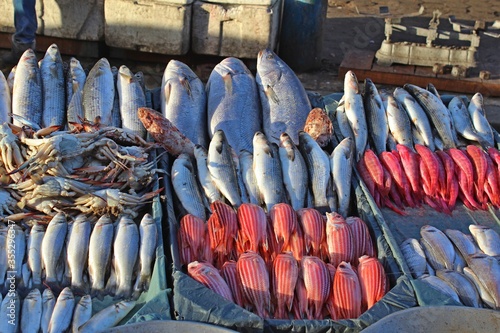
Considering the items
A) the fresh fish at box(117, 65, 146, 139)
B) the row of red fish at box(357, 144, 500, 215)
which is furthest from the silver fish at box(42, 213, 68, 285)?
the row of red fish at box(357, 144, 500, 215)

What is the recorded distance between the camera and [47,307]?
3.13m

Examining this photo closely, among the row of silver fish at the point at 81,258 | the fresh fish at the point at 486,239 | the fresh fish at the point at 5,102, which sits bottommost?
the row of silver fish at the point at 81,258

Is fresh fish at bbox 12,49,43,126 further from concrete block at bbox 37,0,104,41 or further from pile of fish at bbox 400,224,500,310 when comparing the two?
concrete block at bbox 37,0,104,41

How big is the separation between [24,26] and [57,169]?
13.4 feet

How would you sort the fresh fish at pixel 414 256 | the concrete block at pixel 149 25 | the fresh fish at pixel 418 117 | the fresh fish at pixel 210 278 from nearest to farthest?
the fresh fish at pixel 210 278 → the fresh fish at pixel 414 256 → the fresh fish at pixel 418 117 → the concrete block at pixel 149 25

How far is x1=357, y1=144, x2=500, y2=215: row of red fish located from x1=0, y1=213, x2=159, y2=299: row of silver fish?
1.66 metres

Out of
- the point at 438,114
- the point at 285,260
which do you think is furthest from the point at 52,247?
the point at 438,114

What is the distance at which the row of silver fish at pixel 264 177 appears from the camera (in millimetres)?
3941

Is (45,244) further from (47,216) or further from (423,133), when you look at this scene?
(423,133)

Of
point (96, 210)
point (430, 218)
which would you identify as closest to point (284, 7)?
point (430, 218)

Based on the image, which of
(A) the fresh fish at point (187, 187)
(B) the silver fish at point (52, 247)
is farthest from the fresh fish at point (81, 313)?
(A) the fresh fish at point (187, 187)

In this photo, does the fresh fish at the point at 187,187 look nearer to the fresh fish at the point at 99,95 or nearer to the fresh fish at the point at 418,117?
the fresh fish at the point at 99,95

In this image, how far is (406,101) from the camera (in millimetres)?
4953

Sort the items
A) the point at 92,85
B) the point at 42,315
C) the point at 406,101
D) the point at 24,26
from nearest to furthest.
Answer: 1. the point at 42,315
2. the point at 92,85
3. the point at 406,101
4. the point at 24,26
